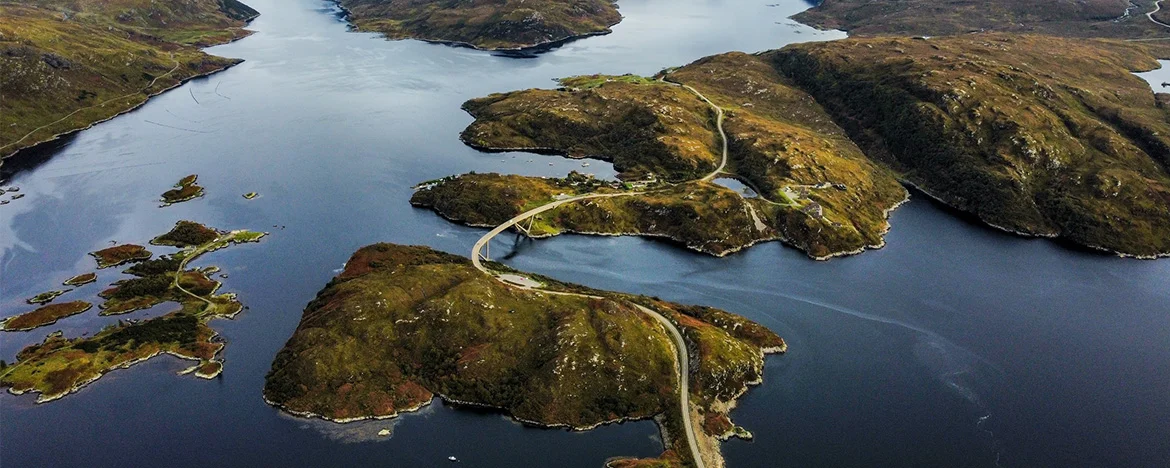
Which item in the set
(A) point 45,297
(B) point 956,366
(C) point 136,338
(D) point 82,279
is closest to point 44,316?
(A) point 45,297

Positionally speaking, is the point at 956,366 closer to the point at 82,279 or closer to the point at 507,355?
the point at 507,355

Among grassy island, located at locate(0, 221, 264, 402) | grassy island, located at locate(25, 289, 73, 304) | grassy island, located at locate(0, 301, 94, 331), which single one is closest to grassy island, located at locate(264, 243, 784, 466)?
grassy island, located at locate(0, 221, 264, 402)

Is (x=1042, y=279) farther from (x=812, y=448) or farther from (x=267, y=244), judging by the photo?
(x=267, y=244)

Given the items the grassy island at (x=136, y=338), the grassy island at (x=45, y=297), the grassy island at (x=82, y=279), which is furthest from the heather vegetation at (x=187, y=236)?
the grassy island at (x=45, y=297)

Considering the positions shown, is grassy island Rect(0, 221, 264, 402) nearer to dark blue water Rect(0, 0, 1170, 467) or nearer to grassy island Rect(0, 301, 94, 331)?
grassy island Rect(0, 301, 94, 331)

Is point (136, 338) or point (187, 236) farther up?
Result: point (187, 236)

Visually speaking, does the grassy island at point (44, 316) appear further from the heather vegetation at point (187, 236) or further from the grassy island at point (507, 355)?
the grassy island at point (507, 355)
